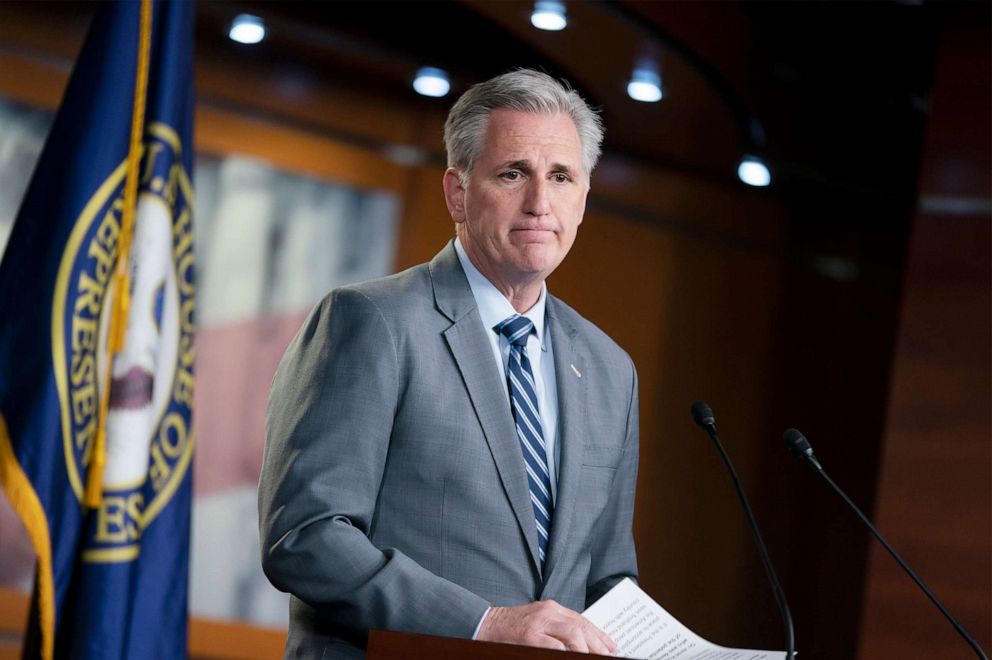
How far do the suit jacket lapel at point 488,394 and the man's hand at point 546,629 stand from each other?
0.24 metres

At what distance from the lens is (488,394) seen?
7.17 feet

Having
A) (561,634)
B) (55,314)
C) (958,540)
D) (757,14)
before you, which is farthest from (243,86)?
(561,634)

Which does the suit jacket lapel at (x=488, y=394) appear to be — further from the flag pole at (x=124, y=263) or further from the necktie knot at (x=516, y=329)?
the flag pole at (x=124, y=263)

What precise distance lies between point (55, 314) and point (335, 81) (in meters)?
3.07

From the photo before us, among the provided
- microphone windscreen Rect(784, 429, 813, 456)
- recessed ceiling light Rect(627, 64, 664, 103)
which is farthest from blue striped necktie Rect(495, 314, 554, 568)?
recessed ceiling light Rect(627, 64, 664, 103)

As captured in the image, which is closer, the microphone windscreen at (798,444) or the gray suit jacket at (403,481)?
the gray suit jacket at (403,481)

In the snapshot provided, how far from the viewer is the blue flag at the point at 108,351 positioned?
115 inches

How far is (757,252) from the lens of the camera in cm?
Result: 662

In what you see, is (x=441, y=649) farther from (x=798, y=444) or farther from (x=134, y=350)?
(x=134, y=350)

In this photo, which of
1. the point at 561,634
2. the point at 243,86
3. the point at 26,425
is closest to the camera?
the point at 561,634

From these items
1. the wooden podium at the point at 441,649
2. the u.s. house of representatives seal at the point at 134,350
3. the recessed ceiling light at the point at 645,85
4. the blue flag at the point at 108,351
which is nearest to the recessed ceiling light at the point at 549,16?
the recessed ceiling light at the point at 645,85

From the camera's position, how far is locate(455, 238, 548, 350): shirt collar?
233cm

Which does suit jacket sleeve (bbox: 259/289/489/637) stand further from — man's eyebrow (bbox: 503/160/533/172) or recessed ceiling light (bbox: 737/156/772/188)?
recessed ceiling light (bbox: 737/156/772/188)

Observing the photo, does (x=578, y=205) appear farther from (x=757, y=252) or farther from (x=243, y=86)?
(x=757, y=252)
